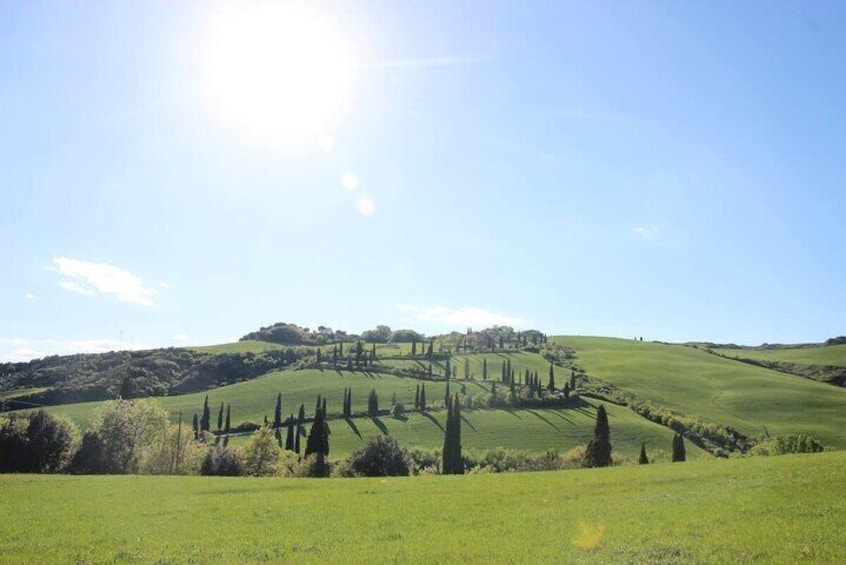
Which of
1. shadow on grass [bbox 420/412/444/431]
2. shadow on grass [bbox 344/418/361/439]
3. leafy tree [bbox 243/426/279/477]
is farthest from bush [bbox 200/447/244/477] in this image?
shadow on grass [bbox 420/412/444/431]

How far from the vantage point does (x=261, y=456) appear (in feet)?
317

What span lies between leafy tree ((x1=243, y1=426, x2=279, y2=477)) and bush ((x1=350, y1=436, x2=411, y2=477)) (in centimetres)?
1532

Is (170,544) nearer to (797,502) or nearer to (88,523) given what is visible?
(88,523)

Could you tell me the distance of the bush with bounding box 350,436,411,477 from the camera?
288ft

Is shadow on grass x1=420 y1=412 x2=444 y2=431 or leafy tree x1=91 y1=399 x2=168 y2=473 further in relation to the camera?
shadow on grass x1=420 y1=412 x2=444 y2=431

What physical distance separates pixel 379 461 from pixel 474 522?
64.0m

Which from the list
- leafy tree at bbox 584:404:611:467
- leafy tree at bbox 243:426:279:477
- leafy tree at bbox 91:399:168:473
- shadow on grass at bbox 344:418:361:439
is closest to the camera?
leafy tree at bbox 91:399:168:473

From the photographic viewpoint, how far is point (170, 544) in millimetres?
23438

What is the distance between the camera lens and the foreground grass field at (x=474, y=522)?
18.9 metres

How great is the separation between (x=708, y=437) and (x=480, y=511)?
167786mm

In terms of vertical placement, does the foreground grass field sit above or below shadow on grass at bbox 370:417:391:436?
above

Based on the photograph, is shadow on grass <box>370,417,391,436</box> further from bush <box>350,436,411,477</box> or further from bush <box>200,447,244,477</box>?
bush <box>350,436,411,477</box>

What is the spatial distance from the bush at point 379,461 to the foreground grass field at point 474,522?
4671cm

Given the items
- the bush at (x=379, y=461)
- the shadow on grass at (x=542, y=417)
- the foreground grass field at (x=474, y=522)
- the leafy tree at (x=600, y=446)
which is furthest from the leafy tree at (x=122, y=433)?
the shadow on grass at (x=542, y=417)
